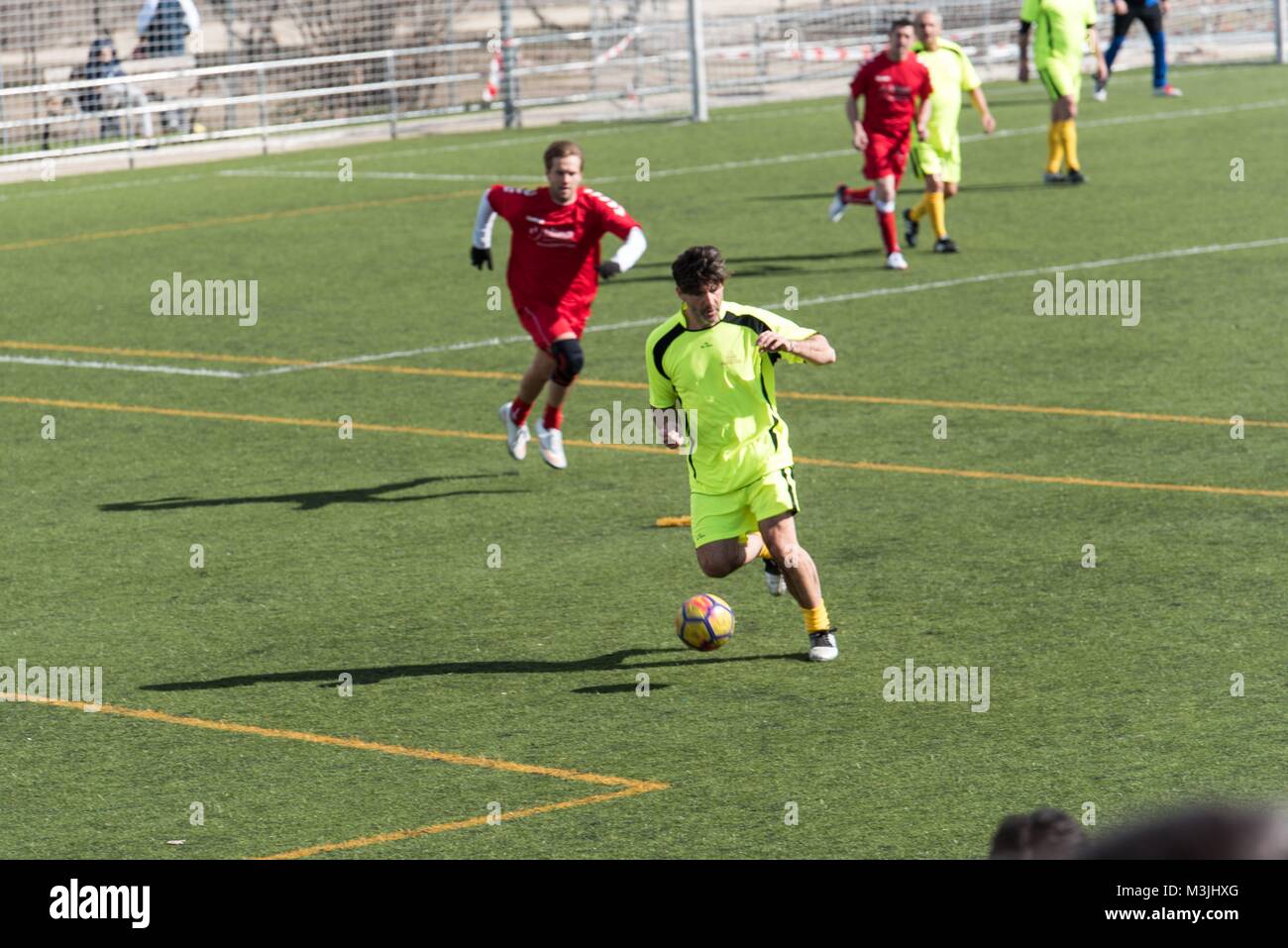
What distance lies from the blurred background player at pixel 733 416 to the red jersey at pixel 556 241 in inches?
144

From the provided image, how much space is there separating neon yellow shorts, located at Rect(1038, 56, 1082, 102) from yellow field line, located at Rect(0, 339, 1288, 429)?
434 inches

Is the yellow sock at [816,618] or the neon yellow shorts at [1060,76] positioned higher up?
the neon yellow shorts at [1060,76]

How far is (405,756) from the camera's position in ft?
24.6

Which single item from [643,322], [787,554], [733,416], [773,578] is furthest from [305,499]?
[643,322]

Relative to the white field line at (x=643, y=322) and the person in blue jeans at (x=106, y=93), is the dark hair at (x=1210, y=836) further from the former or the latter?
the person in blue jeans at (x=106, y=93)

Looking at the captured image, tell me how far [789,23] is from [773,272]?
94.5ft

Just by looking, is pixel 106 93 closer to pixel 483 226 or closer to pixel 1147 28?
pixel 1147 28

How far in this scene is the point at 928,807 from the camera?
6664 mm

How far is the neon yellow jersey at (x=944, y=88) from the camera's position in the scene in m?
20.7

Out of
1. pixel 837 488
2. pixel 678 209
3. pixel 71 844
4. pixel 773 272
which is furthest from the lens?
pixel 678 209

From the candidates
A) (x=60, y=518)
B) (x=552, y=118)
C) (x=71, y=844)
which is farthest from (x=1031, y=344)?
(x=552, y=118)

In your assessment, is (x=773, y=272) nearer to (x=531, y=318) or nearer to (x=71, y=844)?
(x=531, y=318)

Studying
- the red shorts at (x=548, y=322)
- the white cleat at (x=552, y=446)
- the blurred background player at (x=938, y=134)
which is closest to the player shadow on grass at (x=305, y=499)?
the white cleat at (x=552, y=446)
